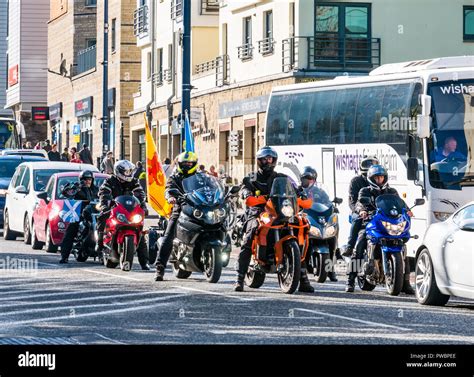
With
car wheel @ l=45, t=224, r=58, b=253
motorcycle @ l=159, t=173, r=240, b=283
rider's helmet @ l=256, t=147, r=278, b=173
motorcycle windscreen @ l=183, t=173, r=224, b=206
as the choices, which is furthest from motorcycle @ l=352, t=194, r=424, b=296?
car wheel @ l=45, t=224, r=58, b=253

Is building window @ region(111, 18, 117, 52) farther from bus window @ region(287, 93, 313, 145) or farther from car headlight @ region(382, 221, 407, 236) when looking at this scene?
car headlight @ region(382, 221, 407, 236)

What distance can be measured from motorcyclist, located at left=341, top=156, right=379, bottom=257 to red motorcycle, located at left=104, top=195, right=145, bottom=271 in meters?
3.63

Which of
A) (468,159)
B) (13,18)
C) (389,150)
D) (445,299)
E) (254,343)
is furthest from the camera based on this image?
(13,18)

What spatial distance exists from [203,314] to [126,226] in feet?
24.8

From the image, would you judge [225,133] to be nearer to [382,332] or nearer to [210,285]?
[210,285]

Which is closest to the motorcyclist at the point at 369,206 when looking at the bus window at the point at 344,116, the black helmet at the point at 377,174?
the black helmet at the point at 377,174

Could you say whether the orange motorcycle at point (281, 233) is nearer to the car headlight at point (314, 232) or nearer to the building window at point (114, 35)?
the car headlight at point (314, 232)

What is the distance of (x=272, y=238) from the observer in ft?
64.2

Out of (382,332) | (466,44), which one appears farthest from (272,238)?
(466,44)

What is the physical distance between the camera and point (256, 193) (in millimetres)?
19766

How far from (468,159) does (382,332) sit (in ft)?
35.2

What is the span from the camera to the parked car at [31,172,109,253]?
2859 cm

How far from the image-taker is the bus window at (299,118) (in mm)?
32062

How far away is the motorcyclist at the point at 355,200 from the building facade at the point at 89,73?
42.8 metres
